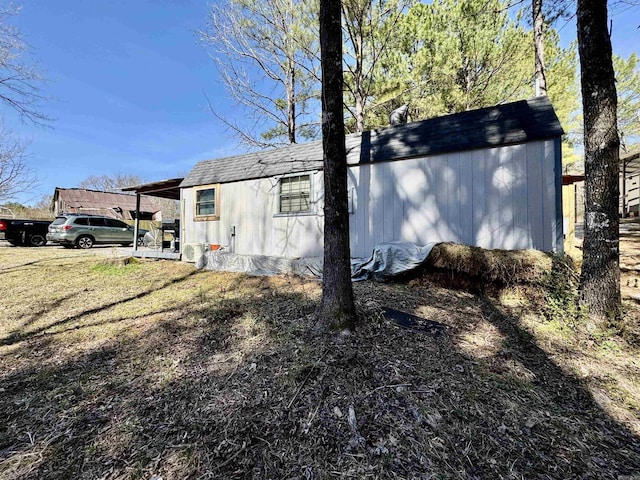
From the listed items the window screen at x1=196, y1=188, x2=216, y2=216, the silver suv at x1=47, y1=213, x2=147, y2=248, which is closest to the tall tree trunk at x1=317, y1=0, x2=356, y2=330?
the window screen at x1=196, y1=188, x2=216, y2=216

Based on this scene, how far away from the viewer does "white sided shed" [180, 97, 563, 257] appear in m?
4.60

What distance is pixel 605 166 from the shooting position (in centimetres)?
309

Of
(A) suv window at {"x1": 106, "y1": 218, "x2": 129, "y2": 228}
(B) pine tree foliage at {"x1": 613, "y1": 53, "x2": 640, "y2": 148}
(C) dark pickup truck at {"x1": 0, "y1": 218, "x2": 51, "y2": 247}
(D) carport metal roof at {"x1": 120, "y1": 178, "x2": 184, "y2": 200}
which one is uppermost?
(B) pine tree foliage at {"x1": 613, "y1": 53, "x2": 640, "y2": 148}

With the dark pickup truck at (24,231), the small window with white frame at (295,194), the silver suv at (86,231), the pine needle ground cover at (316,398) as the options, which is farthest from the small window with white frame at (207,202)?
the dark pickup truck at (24,231)

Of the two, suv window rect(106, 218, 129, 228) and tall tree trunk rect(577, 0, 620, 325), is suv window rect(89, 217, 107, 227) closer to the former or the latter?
suv window rect(106, 218, 129, 228)

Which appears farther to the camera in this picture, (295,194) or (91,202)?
(91,202)

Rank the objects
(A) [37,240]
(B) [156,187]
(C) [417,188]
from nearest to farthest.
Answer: (C) [417,188] → (B) [156,187] → (A) [37,240]

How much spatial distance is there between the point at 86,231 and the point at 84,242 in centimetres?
50

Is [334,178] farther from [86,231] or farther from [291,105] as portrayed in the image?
[86,231]

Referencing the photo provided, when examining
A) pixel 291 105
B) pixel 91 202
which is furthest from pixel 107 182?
pixel 291 105

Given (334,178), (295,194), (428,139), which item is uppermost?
(428,139)

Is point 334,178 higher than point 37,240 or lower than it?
higher

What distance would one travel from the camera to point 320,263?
6.00m

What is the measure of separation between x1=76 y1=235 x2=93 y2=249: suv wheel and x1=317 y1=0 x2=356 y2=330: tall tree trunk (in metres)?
14.6
